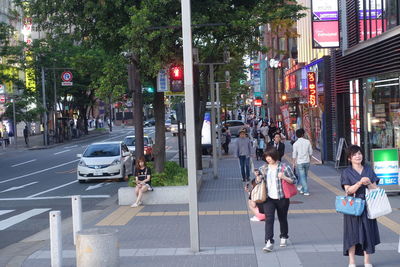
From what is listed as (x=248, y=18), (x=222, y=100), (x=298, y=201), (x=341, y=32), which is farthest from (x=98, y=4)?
(x=222, y=100)

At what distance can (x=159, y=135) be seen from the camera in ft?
62.6

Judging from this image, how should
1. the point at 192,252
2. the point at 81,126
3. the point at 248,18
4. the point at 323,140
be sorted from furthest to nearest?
1. the point at 81,126
2. the point at 323,140
3. the point at 248,18
4. the point at 192,252

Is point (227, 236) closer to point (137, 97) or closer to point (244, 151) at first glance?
point (137, 97)

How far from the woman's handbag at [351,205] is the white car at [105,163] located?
16839 millimetres

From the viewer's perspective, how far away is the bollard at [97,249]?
8086 mm

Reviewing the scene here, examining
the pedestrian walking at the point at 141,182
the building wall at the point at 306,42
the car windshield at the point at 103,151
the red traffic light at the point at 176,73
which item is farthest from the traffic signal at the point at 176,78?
the building wall at the point at 306,42

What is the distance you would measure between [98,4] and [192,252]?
30.5 ft

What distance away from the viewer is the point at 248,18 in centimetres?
1858

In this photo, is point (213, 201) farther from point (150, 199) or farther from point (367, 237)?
point (367, 237)

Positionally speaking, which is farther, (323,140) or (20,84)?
(20,84)

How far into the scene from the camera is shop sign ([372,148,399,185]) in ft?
51.4

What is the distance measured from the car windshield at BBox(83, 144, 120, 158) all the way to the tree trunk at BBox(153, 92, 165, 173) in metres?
6.45

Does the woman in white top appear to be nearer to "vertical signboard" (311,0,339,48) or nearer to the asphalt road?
the asphalt road

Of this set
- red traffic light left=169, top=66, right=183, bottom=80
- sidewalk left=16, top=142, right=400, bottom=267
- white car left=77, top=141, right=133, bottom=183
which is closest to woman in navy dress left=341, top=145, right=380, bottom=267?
sidewalk left=16, top=142, right=400, bottom=267
